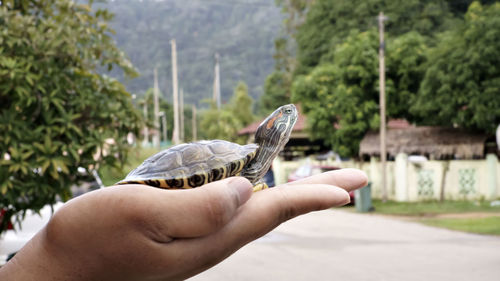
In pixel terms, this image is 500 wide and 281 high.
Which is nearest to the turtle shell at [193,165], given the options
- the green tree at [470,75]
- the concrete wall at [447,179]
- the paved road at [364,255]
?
the paved road at [364,255]

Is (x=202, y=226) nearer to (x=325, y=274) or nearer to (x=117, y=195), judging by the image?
(x=117, y=195)

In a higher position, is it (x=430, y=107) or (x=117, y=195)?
(x=117, y=195)

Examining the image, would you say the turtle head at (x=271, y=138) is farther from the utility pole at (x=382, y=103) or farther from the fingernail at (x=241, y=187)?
the utility pole at (x=382, y=103)

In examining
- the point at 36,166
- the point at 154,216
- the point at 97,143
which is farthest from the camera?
the point at 97,143

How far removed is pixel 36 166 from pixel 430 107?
56.7 ft

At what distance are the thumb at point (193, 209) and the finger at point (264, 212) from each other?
109 millimetres

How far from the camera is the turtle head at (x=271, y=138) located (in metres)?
2.32

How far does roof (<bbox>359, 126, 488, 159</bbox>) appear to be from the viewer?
19734 millimetres

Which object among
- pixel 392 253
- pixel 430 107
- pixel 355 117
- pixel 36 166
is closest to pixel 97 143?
pixel 36 166

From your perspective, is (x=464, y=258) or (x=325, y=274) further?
(x=464, y=258)

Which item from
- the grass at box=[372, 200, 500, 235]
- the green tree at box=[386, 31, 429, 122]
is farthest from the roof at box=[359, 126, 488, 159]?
the grass at box=[372, 200, 500, 235]

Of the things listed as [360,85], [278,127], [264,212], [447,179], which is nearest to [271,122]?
[278,127]

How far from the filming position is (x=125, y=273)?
1.59 meters

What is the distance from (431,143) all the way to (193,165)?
63.5ft
